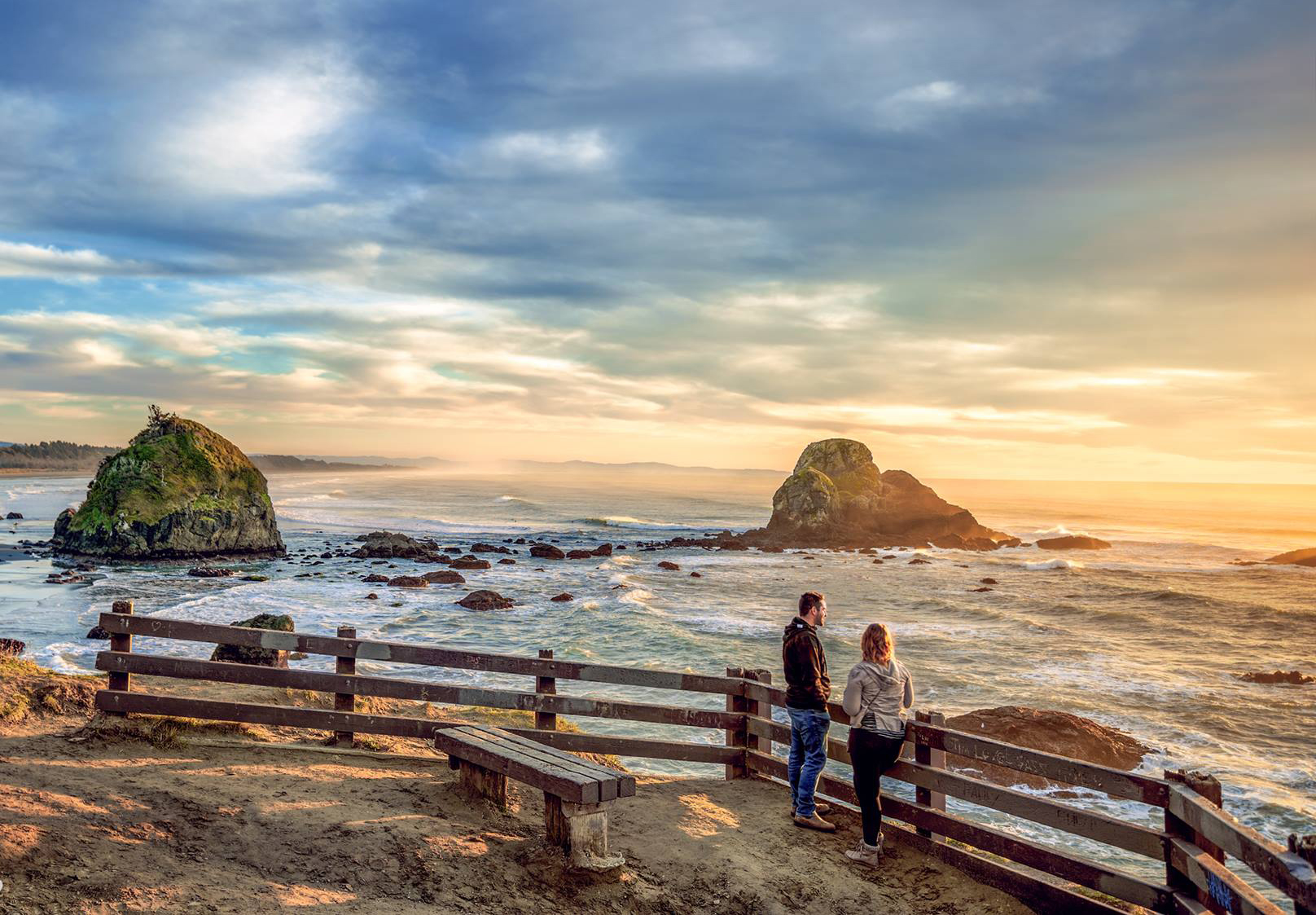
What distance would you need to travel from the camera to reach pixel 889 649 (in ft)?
26.2

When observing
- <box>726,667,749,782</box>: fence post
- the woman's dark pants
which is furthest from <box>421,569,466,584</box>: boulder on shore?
the woman's dark pants

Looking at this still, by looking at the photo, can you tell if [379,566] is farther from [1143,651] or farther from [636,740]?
[636,740]

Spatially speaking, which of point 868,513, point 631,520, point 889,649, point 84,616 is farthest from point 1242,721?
point 631,520

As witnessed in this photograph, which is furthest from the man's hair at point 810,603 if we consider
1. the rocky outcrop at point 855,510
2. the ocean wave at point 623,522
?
the ocean wave at point 623,522

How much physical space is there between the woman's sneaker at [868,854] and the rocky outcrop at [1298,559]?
6596cm

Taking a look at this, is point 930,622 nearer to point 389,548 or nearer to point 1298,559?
point 389,548

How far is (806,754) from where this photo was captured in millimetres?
8875

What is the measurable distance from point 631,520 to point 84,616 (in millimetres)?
75032

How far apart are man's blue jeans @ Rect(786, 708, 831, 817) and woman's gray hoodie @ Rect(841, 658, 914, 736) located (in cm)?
76

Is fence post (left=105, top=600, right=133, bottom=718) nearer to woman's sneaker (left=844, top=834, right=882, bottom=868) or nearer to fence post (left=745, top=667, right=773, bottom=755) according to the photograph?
fence post (left=745, top=667, right=773, bottom=755)

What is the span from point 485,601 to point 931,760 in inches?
1026

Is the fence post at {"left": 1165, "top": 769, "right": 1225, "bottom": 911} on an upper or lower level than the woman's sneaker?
upper

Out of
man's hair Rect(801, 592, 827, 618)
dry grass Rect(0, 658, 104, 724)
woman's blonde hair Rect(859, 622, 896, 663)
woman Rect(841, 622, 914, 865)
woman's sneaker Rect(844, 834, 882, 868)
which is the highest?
man's hair Rect(801, 592, 827, 618)

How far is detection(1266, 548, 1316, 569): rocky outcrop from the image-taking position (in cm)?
6031
